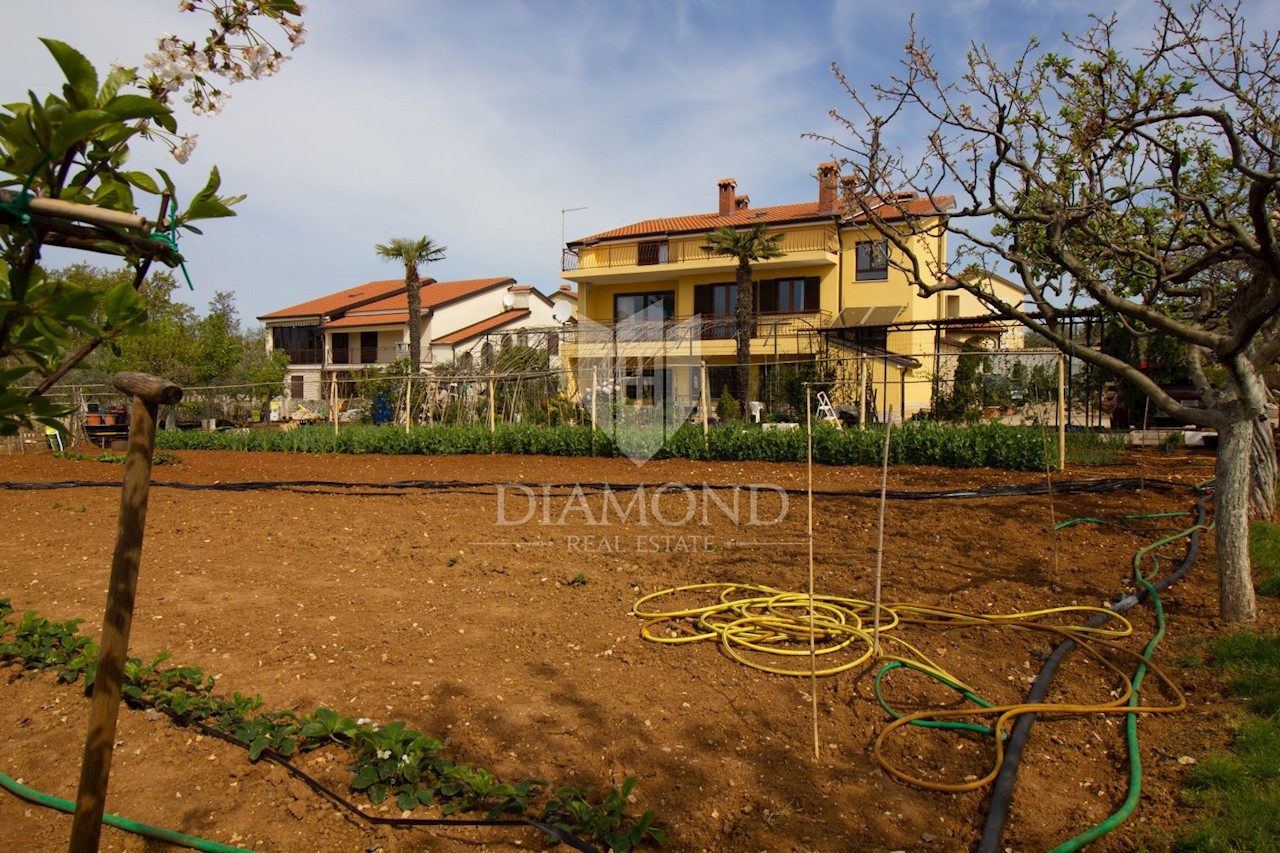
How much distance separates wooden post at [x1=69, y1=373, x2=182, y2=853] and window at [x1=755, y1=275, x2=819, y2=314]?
77.9 ft

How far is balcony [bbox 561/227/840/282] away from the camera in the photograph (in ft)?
78.1

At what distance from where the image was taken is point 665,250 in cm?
2653

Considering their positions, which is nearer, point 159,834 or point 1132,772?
point 159,834

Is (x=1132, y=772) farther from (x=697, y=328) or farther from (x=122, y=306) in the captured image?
(x=697, y=328)

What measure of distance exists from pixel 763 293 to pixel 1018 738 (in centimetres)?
2324

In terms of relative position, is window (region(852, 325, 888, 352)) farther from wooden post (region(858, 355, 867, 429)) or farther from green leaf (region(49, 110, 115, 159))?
green leaf (region(49, 110, 115, 159))

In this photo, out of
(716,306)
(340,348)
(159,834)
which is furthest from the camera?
(340,348)

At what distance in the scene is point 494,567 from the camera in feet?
17.5

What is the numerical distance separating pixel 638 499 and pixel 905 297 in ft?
58.4

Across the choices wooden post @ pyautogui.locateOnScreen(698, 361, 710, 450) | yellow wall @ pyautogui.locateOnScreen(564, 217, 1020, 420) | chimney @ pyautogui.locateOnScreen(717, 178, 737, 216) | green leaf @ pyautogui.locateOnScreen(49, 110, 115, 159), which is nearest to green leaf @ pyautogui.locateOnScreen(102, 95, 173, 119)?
green leaf @ pyautogui.locateOnScreen(49, 110, 115, 159)

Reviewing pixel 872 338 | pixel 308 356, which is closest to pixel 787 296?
pixel 872 338

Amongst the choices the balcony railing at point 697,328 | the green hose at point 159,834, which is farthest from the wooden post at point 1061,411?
the balcony railing at point 697,328

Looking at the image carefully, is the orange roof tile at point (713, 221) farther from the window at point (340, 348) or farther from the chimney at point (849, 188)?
the chimney at point (849, 188)

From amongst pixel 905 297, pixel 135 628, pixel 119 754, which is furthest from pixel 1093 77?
pixel 905 297
